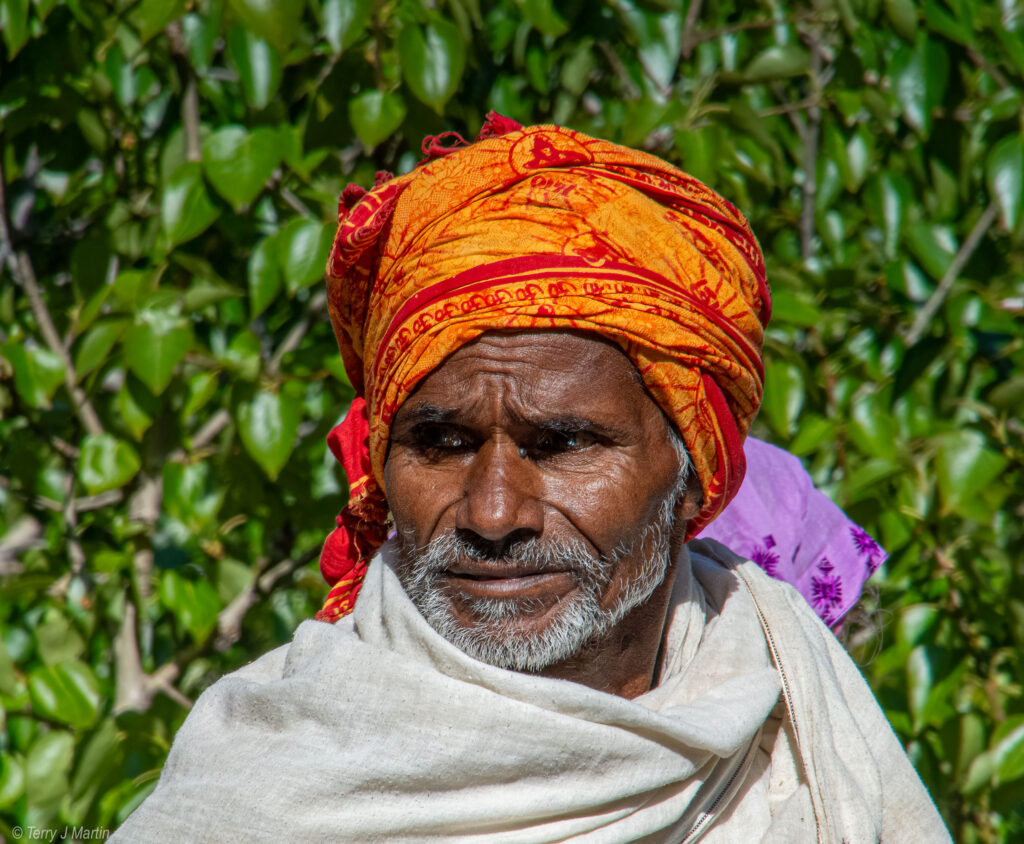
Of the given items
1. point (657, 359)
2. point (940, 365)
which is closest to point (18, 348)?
point (657, 359)

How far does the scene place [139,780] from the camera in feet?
7.78

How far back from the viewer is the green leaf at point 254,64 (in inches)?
87.4

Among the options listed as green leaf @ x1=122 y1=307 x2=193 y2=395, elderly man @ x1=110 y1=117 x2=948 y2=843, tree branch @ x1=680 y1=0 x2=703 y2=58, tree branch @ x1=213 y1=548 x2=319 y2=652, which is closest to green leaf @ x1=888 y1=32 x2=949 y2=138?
tree branch @ x1=680 y1=0 x2=703 y2=58

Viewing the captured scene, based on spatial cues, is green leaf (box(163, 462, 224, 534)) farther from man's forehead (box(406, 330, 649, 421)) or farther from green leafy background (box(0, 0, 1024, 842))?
man's forehead (box(406, 330, 649, 421))

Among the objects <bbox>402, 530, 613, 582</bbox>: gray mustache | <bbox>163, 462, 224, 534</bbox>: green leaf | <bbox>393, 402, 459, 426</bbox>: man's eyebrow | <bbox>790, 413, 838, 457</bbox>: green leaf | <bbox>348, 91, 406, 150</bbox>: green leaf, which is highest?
<bbox>348, 91, 406, 150</bbox>: green leaf

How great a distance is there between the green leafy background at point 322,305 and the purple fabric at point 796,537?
1.09ft

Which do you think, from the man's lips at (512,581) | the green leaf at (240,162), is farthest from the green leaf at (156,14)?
the man's lips at (512,581)

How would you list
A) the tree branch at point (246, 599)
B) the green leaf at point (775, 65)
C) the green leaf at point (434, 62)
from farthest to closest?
the tree branch at point (246, 599) → the green leaf at point (775, 65) → the green leaf at point (434, 62)

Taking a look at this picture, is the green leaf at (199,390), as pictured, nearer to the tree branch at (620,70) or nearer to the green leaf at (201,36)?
the green leaf at (201,36)

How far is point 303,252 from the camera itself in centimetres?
229

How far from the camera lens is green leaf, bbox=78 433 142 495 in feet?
8.19

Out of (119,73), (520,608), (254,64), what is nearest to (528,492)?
(520,608)

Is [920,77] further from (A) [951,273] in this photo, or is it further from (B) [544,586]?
(B) [544,586]

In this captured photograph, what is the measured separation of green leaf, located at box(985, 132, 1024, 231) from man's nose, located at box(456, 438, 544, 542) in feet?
4.84
